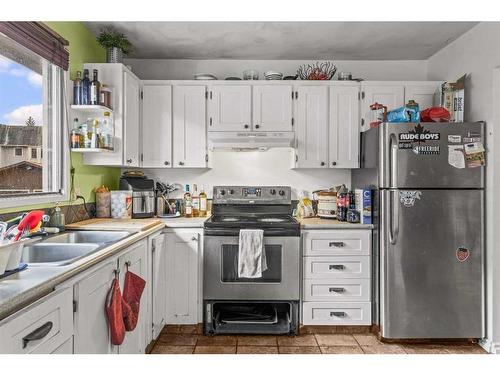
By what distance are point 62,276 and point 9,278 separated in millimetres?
162

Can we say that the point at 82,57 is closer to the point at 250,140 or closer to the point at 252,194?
the point at 250,140

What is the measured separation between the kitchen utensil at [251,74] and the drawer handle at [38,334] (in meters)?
2.59

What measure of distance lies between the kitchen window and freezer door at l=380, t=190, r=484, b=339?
241 cm

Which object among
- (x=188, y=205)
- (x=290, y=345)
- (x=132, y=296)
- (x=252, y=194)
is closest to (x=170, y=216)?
(x=188, y=205)

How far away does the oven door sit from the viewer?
9.11 feet

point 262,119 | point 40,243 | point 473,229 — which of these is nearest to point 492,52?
point 473,229

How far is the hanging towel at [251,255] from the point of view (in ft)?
8.89

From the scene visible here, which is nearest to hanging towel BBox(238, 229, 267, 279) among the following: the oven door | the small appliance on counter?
the oven door

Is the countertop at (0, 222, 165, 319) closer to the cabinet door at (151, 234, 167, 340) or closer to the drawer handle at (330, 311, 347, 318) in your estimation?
the cabinet door at (151, 234, 167, 340)

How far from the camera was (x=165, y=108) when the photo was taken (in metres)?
3.19

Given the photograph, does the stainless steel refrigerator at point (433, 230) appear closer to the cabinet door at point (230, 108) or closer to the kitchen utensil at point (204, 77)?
the cabinet door at point (230, 108)
